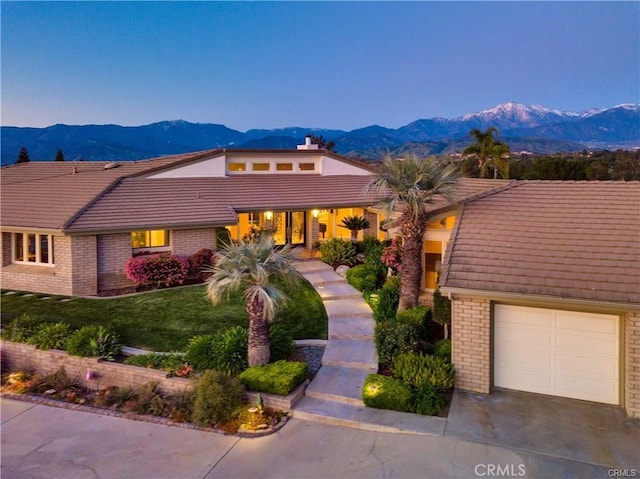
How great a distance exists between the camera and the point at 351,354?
11.0 m

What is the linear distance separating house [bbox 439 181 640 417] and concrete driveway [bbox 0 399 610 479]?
242 cm

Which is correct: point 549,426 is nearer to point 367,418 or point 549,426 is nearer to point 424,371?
point 424,371

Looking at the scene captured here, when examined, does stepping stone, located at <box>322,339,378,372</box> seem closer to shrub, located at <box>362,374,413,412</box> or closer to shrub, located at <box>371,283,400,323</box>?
shrub, located at <box>362,374,413,412</box>

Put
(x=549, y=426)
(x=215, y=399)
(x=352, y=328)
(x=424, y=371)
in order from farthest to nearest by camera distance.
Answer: (x=352, y=328) < (x=424, y=371) < (x=215, y=399) < (x=549, y=426)

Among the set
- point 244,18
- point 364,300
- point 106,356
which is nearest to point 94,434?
point 106,356

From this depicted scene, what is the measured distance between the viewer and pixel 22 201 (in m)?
17.7

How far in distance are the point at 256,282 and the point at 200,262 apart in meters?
7.94

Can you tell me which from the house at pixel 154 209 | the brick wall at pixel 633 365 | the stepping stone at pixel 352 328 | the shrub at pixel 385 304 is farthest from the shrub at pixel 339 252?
the brick wall at pixel 633 365

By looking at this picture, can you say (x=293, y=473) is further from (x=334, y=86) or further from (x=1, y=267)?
(x=334, y=86)

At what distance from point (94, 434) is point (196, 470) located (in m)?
2.67

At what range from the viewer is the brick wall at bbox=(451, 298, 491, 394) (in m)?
9.34

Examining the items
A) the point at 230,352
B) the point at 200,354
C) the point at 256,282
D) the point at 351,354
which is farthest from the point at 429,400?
the point at 200,354

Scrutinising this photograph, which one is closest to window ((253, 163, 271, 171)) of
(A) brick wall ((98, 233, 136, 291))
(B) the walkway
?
(A) brick wall ((98, 233, 136, 291))

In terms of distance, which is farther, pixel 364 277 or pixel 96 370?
pixel 364 277
